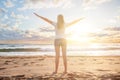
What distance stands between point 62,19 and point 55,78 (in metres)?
2.13

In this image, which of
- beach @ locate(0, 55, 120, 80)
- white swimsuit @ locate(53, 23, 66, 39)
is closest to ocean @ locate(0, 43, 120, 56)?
beach @ locate(0, 55, 120, 80)

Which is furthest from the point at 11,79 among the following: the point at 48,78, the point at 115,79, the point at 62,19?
the point at 115,79

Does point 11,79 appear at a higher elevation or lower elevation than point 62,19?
lower

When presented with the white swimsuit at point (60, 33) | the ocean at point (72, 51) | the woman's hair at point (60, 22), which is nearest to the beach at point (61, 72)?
the white swimsuit at point (60, 33)

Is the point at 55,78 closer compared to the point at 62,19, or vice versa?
the point at 55,78

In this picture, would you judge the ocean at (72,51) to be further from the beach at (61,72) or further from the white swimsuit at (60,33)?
the white swimsuit at (60,33)

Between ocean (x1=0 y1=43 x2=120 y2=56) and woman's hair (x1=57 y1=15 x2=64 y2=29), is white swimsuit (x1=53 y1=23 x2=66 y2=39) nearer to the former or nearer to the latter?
woman's hair (x1=57 y1=15 x2=64 y2=29)

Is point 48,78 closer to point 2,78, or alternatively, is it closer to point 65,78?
point 65,78

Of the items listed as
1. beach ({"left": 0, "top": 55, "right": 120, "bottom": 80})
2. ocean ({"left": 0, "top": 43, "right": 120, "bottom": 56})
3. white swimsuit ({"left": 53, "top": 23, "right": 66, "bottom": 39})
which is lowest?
beach ({"left": 0, "top": 55, "right": 120, "bottom": 80})

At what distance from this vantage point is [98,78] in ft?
20.5

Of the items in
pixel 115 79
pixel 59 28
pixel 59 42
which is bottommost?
pixel 115 79

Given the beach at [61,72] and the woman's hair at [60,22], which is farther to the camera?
the woman's hair at [60,22]

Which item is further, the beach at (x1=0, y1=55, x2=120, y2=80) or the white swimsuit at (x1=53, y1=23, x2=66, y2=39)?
the white swimsuit at (x1=53, y1=23, x2=66, y2=39)

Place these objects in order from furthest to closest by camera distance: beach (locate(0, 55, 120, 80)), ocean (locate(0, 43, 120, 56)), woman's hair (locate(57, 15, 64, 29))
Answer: ocean (locate(0, 43, 120, 56)) → woman's hair (locate(57, 15, 64, 29)) → beach (locate(0, 55, 120, 80))
